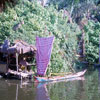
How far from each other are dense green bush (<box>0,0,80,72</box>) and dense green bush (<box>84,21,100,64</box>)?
4.10 meters

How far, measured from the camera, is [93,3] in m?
35.2

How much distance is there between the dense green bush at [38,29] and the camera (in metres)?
15.2

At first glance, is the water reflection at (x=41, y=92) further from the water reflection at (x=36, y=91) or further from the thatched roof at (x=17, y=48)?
the thatched roof at (x=17, y=48)

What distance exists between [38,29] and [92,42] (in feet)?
35.0

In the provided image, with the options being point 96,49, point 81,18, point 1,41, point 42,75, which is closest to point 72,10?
point 81,18

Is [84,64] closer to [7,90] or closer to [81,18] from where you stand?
[81,18]

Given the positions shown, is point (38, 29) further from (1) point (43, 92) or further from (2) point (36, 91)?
(1) point (43, 92)

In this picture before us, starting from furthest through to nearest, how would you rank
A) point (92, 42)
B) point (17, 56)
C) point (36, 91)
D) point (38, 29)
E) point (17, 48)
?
point (92, 42) < point (38, 29) < point (17, 56) < point (17, 48) < point (36, 91)

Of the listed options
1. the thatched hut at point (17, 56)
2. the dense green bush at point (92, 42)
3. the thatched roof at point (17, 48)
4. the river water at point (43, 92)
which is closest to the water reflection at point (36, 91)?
the river water at point (43, 92)

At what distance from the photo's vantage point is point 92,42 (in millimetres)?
25844

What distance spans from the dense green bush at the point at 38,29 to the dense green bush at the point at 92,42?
13.5ft

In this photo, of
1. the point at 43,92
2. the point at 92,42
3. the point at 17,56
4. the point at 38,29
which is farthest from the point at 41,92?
the point at 92,42

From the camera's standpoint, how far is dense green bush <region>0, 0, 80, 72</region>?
15.2 m

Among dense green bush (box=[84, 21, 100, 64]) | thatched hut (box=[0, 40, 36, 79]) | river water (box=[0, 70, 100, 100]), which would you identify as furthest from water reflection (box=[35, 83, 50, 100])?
dense green bush (box=[84, 21, 100, 64])
